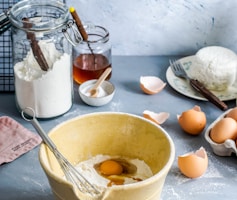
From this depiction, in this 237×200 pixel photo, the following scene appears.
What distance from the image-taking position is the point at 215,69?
109 centimetres

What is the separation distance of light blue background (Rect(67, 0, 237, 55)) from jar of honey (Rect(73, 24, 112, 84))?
0.06 meters

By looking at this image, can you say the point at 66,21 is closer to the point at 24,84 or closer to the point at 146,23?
the point at 24,84

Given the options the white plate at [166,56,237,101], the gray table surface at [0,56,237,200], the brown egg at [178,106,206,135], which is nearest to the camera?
the gray table surface at [0,56,237,200]

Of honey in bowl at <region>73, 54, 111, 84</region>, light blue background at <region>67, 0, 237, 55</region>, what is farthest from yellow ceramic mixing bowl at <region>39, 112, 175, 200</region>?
light blue background at <region>67, 0, 237, 55</region>

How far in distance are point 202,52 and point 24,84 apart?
13.6 inches

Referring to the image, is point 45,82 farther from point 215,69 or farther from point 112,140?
point 215,69

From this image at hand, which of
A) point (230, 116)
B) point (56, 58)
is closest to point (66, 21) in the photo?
point (56, 58)

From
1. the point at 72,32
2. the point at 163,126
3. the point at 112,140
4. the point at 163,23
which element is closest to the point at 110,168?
the point at 112,140

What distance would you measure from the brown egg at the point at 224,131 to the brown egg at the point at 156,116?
111mm

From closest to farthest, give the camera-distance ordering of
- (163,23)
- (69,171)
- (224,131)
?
(69,171), (224,131), (163,23)

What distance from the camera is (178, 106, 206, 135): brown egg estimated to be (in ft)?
3.25

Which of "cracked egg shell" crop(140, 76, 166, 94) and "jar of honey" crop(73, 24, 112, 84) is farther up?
"jar of honey" crop(73, 24, 112, 84)

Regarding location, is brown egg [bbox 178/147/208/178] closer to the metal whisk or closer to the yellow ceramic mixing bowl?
the yellow ceramic mixing bowl

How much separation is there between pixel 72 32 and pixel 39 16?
2.8 inches
